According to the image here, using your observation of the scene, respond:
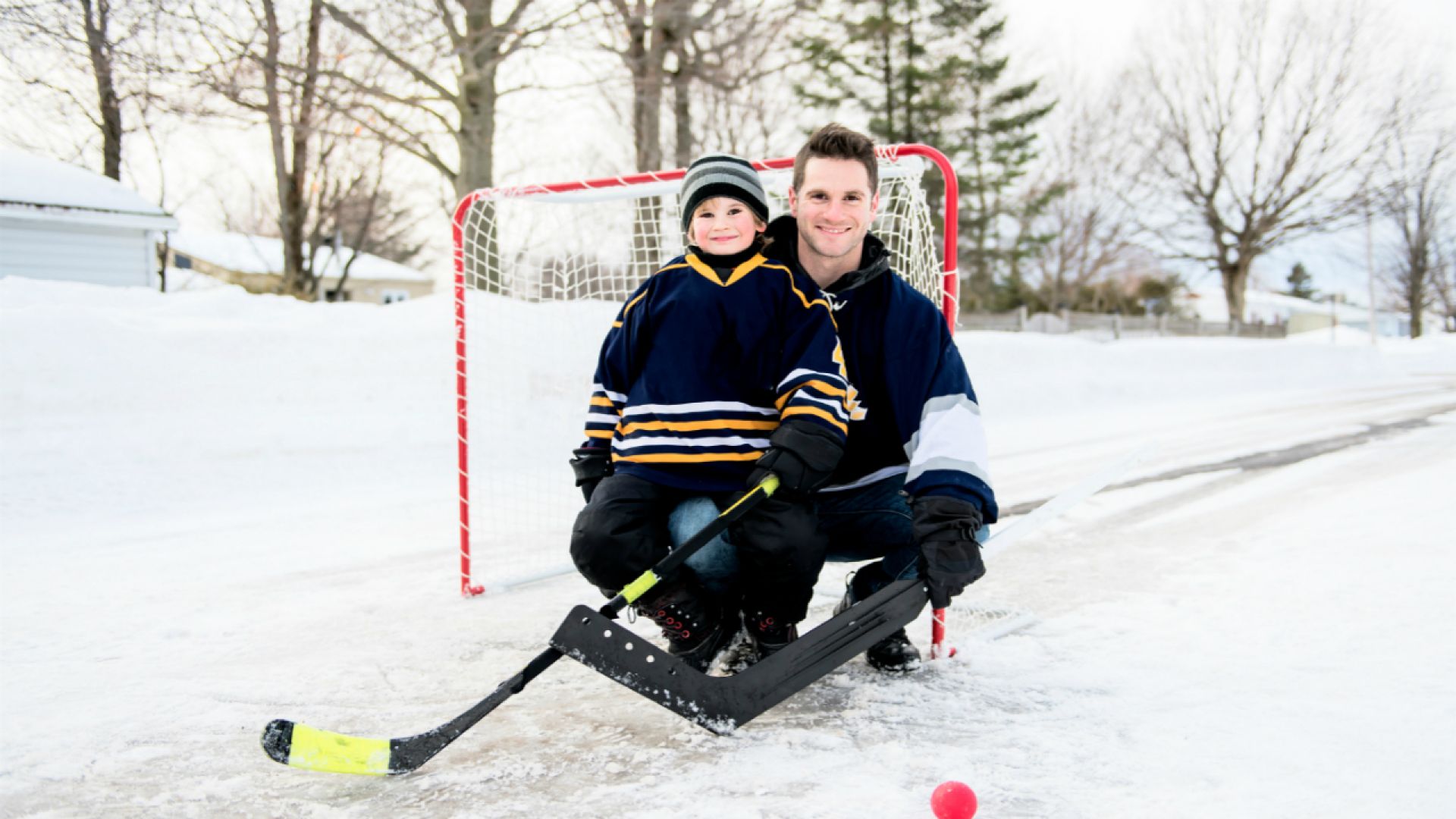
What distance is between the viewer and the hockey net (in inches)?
127

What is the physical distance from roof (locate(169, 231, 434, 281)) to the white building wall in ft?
56.2

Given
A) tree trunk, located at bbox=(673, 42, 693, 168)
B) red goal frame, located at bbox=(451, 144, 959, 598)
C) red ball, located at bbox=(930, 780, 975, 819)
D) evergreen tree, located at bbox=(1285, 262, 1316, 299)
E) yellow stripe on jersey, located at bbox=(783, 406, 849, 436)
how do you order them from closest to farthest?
1. red ball, located at bbox=(930, 780, 975, 819)
2. yellow stripe on jersey, located at bbox=(783, 406, 849, 436)
3. red goal frame, located at bbox=(451, 144, 959, 598)
4. tree trunk, located at bbox=(673, 42, 693, 168)
5. evergreen tree, located at bbox=(1285, 262, 1316, 299)

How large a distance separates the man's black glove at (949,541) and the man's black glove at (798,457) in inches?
9.0

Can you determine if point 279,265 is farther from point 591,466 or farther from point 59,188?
point 591,466

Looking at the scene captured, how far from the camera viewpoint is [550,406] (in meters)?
6.69

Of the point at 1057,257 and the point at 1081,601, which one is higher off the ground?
the point at 1057,257

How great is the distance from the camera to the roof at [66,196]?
11328mm

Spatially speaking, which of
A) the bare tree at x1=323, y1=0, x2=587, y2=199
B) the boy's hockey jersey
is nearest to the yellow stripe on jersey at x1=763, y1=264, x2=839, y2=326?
the boy's hockey jersey

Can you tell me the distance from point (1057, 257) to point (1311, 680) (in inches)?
1179

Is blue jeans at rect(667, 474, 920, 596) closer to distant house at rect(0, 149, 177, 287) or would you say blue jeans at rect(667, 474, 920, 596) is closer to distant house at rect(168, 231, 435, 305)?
distant house at rect(0, 149, 177, 287)

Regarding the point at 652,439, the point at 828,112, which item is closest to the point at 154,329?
the point at 652,439

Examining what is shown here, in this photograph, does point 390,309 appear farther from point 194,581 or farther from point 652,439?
point 652,439

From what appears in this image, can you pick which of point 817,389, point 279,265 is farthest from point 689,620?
point 279,265

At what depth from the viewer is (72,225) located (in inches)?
468
